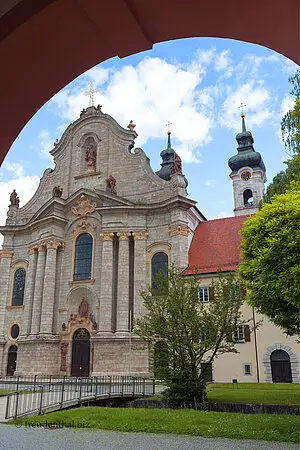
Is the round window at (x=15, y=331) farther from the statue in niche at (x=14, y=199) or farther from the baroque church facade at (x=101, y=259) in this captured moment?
the statue in niche at (x=14, y=199)

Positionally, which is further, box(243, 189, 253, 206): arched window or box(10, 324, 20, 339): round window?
box(243, 189, 253, 206): arched window

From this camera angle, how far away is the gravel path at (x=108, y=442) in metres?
9.70

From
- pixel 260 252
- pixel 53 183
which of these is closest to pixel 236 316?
pixel 260 252

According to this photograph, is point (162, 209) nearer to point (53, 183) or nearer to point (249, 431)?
point (53, 183)

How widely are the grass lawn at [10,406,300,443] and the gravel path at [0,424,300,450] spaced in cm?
57

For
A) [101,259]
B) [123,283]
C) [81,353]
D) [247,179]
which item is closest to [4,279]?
[101,259]

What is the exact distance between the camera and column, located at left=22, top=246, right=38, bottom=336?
35.5 meters

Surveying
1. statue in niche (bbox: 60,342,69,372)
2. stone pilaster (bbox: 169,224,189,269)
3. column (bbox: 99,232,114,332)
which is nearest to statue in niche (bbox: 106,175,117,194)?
column (bbox: 99,232,114,332)

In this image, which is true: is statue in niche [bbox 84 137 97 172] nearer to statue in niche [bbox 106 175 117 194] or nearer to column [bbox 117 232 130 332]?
statue in niche [bbox 106 175 117 194]

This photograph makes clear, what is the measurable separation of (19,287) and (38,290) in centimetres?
329

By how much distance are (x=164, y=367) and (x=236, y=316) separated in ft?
13.3

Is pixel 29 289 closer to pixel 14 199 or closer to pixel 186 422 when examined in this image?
pixel 14 199

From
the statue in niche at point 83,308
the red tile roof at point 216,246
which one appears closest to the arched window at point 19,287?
the statue in niche at point 83,308

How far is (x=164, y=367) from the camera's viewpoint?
63.1ft
